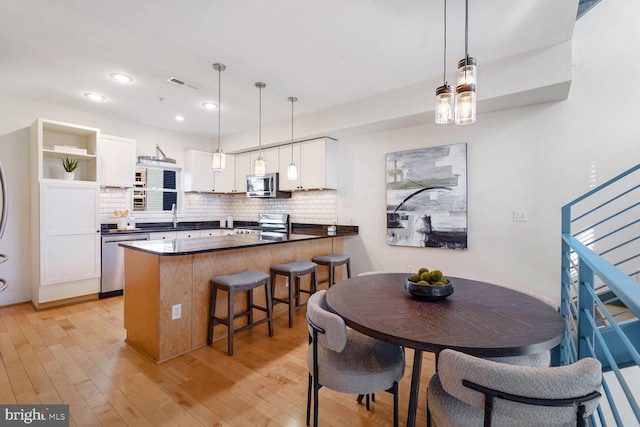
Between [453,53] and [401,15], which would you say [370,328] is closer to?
[401,15]

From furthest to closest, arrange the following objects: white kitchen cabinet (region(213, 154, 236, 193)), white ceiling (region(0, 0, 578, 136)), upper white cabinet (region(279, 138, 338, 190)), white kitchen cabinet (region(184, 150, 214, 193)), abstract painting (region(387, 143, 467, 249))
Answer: white kitchen cabinet (region(213, 154, 236, 193)) < white kitchen cabinet (region(184, 150, 214, 193)) < upper white cabinet (region(279, 138, 338, 190)) < abstract painting (region(387, 143, 467, 249)) < white ceiling (region(0, 0, 578, 136))

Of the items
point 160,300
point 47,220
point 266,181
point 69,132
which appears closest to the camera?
point 160,300

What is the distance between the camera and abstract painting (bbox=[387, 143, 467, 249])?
139 inches

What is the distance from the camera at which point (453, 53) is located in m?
2.77

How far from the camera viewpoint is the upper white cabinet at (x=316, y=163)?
4496 millimetres

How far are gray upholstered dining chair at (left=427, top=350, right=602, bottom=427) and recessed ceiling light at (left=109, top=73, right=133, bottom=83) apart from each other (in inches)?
157

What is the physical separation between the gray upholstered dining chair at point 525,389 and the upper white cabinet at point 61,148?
4.83 metres

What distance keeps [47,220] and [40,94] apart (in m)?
1.65

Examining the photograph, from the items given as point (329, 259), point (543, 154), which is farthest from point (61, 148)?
point (543, 154)

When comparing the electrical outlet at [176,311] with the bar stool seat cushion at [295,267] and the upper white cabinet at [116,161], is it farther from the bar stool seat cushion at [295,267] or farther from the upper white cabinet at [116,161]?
the upper white cabinet at [116,161]

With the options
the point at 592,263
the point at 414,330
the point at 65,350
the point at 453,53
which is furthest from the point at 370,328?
the point at 65,350

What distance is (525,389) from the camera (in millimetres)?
928
